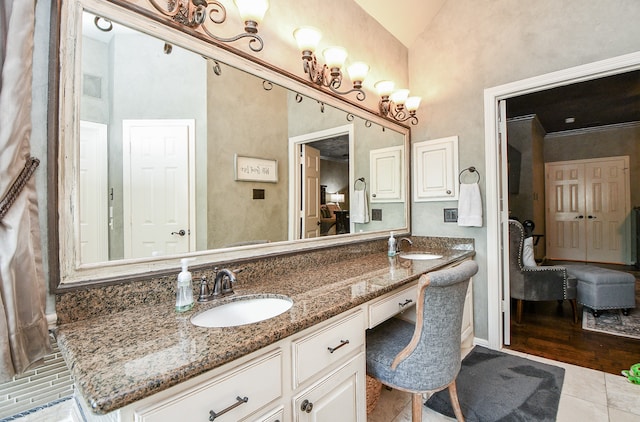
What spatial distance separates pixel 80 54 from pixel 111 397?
104cm

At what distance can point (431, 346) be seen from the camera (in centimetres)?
129

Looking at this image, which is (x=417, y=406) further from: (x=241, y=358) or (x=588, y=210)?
(x=588, y=210)

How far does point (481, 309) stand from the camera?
2.54m

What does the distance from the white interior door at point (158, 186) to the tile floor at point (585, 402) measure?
1.44 metres

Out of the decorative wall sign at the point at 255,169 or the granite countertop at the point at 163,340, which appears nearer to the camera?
the granite countertop at the point at 163,340

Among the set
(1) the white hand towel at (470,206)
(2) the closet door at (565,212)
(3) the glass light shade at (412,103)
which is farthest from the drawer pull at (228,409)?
(2) the closet door at (565,212)

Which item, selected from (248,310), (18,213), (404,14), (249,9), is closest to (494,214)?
(404,14)

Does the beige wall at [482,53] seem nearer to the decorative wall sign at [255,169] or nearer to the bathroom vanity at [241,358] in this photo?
the bathroom vanity at [241,358]

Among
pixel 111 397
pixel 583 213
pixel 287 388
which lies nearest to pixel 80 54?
pixel 111 397

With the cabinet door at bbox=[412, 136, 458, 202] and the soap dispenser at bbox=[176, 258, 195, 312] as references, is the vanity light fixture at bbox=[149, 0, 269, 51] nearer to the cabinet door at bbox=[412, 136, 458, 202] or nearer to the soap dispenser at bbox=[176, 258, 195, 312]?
the soap dispenser at bbox=[176, 258, 195, 312]

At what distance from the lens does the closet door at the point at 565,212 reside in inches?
240

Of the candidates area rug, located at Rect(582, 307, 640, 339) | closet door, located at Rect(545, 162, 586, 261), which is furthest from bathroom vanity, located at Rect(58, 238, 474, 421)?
closet door, located at Rect(545, 162, 586, 261)

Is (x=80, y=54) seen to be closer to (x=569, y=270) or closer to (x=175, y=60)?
(x=175, y=60)

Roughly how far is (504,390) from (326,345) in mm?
1531
